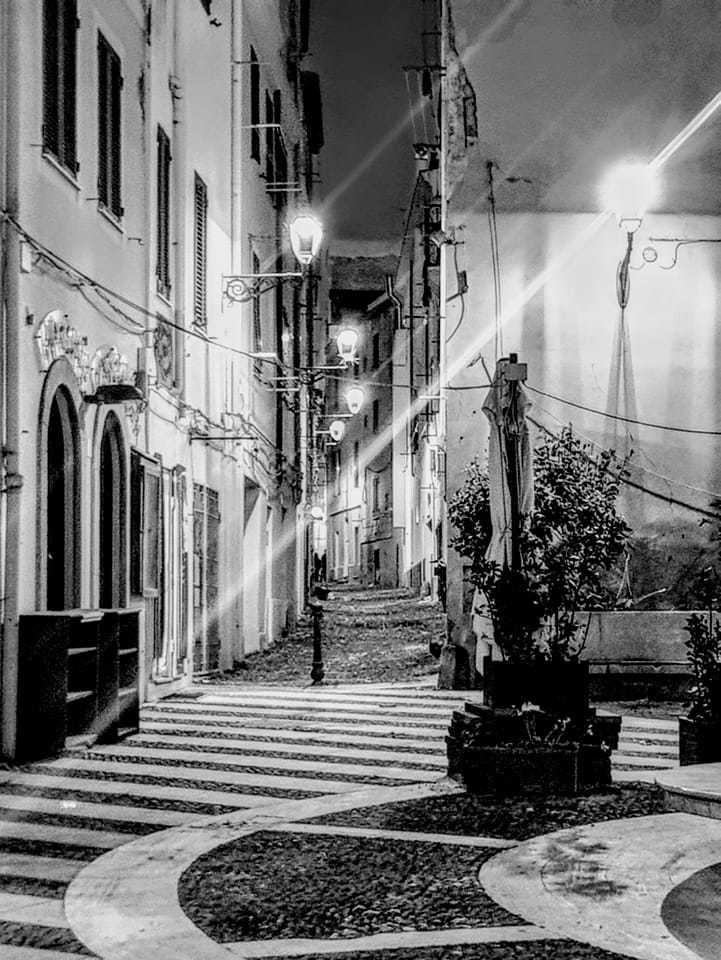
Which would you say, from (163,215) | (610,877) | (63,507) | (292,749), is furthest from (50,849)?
(163,215)

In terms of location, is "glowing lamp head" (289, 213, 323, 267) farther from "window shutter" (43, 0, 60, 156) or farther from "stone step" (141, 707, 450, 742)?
"stone step" (141, 707, 450, 742)

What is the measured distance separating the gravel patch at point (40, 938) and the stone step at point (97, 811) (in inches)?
89.5

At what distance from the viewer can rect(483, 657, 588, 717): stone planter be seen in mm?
9820

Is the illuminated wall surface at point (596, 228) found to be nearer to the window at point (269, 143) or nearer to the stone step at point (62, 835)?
the window at point (269, 143)

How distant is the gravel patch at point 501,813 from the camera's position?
26.0 ft

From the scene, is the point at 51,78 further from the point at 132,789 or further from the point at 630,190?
the point at 630,190

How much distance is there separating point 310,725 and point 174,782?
345cm

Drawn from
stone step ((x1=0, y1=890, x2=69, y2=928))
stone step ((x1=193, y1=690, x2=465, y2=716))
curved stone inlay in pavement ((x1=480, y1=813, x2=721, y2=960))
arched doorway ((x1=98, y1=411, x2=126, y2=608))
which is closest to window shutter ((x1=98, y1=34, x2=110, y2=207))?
arched doorway ((x1=98, y1=411, x2=126, y2=608))

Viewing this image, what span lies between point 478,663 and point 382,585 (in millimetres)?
50252

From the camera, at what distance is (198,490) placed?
714 inches

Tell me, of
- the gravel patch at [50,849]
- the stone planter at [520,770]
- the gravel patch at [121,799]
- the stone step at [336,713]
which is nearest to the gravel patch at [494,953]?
the gravel patch at [50,849]

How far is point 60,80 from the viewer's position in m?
11.8

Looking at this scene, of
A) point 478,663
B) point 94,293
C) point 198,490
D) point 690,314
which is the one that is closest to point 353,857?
point 94,293

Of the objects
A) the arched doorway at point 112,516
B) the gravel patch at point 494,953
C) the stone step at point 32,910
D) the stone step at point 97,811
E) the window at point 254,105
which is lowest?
the gravel patch at point 494,953
